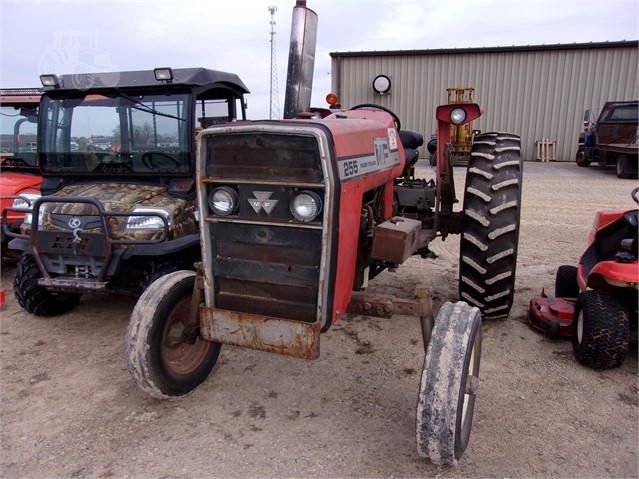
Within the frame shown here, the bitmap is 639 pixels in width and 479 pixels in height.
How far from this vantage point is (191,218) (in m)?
4.27

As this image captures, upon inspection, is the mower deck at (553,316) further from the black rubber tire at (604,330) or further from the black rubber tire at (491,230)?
the black rubber tire at (604,330)

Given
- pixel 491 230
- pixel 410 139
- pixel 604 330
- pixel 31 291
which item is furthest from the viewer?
pixel 410 139

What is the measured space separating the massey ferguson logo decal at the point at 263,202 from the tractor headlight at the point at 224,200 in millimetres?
117

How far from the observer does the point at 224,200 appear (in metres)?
2.69

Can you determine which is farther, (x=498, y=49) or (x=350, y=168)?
(x=498, y=49)

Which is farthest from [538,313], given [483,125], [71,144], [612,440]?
[483,125]

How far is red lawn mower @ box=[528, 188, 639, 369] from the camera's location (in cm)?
323

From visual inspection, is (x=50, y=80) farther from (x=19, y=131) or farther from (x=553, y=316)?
(x=553, y=316)

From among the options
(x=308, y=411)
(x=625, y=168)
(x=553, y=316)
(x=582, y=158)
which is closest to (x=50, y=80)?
(x=308, y=411)

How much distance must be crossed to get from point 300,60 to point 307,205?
75.0 inches

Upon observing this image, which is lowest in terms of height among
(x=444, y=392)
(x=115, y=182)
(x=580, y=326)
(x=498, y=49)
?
(x=580, y=326)

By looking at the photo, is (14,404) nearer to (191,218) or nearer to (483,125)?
Result: (191,218)

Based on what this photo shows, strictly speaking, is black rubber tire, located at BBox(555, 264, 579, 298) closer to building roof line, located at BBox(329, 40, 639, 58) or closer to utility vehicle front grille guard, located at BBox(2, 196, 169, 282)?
utility vehicle front grille guard, located at BBox(2, 196, 169, 282)

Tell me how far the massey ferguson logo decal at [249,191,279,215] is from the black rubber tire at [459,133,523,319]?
1.81 metres
